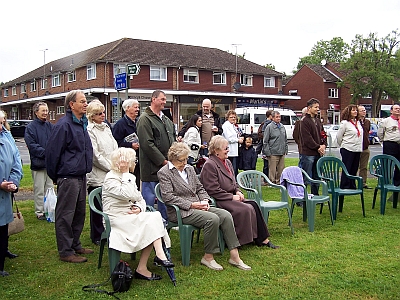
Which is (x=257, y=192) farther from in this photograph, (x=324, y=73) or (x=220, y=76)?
(x=324, y=73)

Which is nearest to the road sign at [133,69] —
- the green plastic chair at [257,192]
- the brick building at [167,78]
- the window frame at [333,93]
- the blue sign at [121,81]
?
the blue sign at [121,81]

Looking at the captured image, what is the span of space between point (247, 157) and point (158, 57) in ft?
90.7

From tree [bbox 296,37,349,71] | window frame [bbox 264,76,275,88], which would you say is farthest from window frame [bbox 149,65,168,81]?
tree [bbox 296,37,349,71]

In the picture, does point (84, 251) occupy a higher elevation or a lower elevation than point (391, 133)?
lower

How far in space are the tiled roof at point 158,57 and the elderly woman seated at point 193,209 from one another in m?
29.3

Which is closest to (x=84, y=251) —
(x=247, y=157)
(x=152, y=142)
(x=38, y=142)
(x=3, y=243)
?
(x=3, y=243)

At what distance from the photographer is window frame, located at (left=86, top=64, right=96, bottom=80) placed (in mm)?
34959

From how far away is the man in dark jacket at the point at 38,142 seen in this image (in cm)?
725

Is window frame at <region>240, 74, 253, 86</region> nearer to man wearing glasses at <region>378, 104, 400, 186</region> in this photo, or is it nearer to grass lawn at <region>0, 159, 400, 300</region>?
man wearing glasses at <region>378, 104, 400, 186</region>

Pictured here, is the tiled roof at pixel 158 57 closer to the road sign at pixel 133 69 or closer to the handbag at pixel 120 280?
the road sign at pixel 133 69

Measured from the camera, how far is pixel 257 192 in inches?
252

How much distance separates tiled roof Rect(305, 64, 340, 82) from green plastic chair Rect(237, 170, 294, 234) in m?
46.5

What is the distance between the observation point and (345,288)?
450cm

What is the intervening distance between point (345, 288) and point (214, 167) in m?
2.22
